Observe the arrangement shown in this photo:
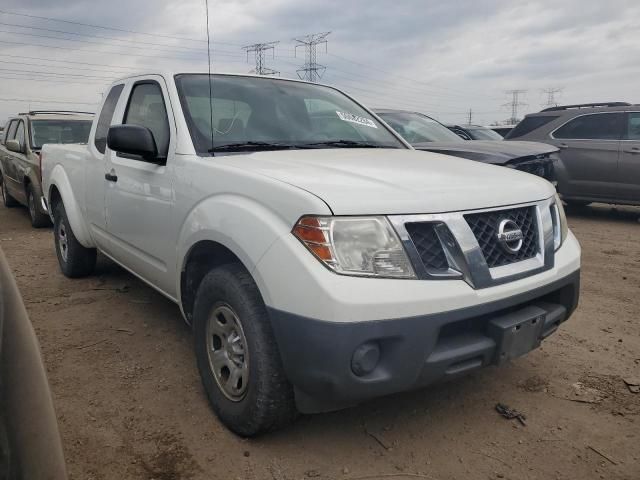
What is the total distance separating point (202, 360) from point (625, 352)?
101 inches

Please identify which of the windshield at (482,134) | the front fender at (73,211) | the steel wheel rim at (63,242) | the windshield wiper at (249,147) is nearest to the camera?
the windshield wiper at (249,147)

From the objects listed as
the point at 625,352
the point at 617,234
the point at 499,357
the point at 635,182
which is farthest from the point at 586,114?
the point at 499,357

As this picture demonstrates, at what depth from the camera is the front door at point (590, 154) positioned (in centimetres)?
789

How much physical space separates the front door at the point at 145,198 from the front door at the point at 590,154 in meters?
6.82

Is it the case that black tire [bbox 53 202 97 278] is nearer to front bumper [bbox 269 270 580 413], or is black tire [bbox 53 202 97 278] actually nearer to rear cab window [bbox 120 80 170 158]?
rear cab window [bbox 120 80 170 158]

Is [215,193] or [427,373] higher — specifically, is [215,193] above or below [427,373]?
above

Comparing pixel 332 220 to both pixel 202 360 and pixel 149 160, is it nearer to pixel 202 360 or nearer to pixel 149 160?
pixel 202 360

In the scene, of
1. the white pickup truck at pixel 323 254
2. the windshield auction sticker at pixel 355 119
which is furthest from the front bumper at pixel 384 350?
the windshield auction sticker at pixel 355 119

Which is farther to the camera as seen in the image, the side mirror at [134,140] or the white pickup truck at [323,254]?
the side mirror at [134,140]

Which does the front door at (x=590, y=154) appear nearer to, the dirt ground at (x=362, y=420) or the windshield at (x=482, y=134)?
the windshield at (x=482, y=134)

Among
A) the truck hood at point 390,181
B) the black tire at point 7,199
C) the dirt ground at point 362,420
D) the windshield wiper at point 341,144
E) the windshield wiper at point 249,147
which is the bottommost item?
the dirt ground at point 362,420

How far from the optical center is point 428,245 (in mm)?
2066

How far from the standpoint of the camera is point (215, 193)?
97.0 inches

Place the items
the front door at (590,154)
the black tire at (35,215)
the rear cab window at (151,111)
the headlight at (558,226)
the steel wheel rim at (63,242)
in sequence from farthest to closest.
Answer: the front door at (590,154) → the black tire at (35,215) → the steel wheel rim at (63,242) → the rear cab window at (151,111) → the headlight at (558,226)
